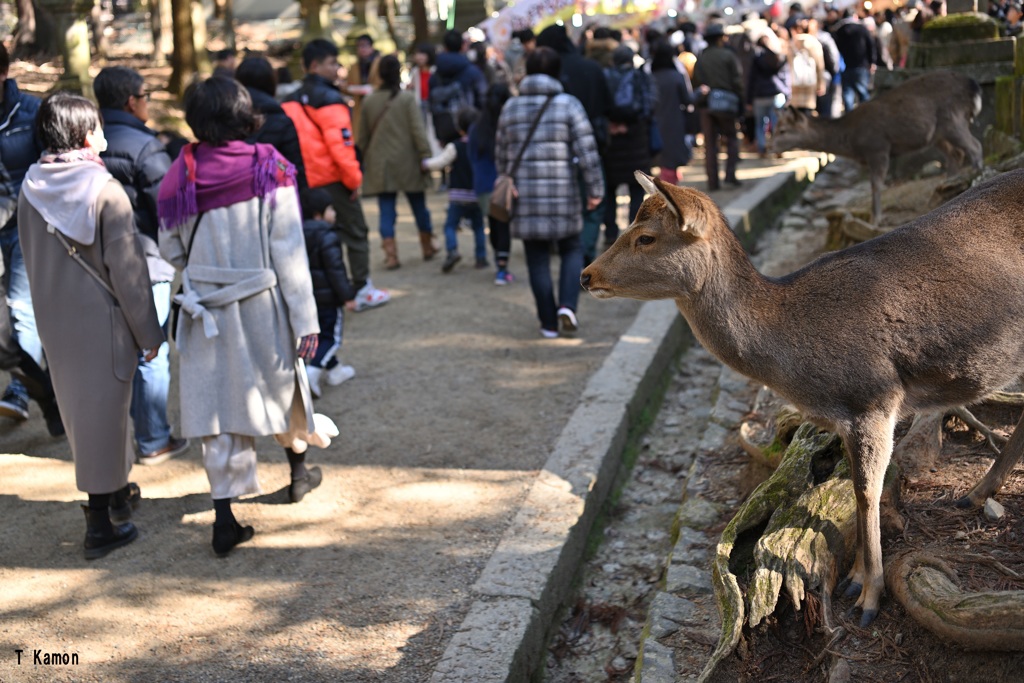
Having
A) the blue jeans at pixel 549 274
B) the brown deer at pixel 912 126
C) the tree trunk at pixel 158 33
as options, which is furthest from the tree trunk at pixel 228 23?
the blue jeans at pixel 549 274

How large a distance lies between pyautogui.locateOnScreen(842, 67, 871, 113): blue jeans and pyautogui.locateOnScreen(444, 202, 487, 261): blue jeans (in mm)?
8238

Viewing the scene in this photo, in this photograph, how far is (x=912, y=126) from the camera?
991 cm

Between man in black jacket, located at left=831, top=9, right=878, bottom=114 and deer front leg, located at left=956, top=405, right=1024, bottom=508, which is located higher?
man in black jacket, located at left=831, top=9, right=878, bottom=114

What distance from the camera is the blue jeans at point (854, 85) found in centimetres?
1600

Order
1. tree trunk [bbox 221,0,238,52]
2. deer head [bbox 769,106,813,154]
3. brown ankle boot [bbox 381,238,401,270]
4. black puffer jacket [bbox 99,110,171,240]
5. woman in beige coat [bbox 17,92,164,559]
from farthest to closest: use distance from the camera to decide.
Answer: tree trunk [bbox 221,0,238,52] → deer head [bbox 769,106,813,154] → brown ankle boot [bbox 381,238,401,270] → black puffer jacket [bbox 99,110,171,240] → woman in beige coat [bbox 17,92,164,559]

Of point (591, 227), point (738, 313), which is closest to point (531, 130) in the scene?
point (591, 227)

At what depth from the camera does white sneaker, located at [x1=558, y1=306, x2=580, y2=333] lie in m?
8.09

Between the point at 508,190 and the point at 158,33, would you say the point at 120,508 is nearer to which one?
the point at 508,190

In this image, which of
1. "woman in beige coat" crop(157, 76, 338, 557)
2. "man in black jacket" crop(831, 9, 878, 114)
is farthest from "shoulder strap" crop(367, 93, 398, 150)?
"man in black jacket" crop(831, 9, 878, 114)

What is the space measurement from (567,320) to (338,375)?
188 centimetres

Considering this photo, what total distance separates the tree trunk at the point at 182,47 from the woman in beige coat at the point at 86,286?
15795 mm

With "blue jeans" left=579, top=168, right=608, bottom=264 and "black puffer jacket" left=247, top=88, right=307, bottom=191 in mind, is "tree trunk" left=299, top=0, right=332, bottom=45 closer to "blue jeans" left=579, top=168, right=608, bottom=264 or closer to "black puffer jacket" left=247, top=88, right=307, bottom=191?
"blue jeans" left=579, top=168, right=608, bottom=264

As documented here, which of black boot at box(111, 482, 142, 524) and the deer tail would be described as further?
the deer tail

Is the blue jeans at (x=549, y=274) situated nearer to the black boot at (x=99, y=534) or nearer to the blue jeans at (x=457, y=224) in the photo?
the blue jeans at (x=457, y=224)
